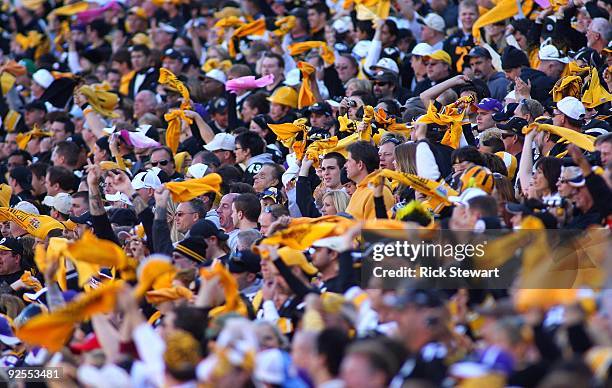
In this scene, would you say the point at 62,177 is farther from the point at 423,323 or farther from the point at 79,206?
the point at 423,323

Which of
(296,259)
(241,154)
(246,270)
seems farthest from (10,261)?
(296,259)

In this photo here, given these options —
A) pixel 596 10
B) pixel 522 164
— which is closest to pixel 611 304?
pixel 522 164

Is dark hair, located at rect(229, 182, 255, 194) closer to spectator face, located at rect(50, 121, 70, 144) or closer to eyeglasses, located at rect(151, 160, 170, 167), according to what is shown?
eyeglasses, located at rect(151, 160, 170, 167)

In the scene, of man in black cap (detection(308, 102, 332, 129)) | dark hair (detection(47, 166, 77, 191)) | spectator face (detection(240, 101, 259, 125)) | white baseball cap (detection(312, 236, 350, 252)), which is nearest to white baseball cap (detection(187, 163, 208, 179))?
man in black cap (detection(308, 102, 332, 129))

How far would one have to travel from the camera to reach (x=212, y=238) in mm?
10438

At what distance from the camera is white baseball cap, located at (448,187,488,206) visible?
358 inches

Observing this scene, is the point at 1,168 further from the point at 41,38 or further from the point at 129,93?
the point at 41,38

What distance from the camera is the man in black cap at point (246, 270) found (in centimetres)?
966

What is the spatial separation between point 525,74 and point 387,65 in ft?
6.67

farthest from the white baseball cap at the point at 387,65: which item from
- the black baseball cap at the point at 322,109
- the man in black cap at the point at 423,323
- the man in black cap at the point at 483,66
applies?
the man in black cap at the point at 423,323

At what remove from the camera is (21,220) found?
12711mm

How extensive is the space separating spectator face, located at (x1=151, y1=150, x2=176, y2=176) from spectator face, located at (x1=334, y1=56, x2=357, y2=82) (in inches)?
99.4

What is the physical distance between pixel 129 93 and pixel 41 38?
12.8 ft

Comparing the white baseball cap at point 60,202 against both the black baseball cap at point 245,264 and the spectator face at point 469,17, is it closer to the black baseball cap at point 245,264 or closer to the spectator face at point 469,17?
the black baseball cap at point 245,264
